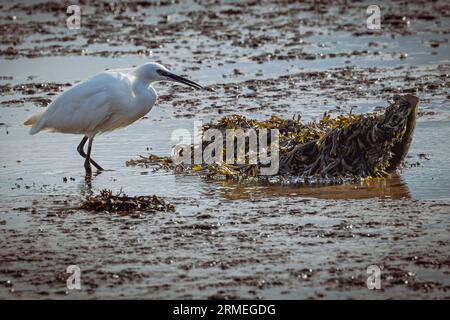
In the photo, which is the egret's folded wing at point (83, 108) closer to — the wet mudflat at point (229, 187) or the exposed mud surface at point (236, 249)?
the wet mudflat at point (229, 187)

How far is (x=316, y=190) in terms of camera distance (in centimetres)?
1006

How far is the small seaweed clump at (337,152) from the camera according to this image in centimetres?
1062

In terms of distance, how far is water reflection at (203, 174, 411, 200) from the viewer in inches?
386

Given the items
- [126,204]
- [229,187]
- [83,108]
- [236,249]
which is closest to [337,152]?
[229,187]

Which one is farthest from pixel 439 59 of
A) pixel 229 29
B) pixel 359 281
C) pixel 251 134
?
pixel 359 281

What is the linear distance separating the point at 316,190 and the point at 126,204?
1921 millimetres

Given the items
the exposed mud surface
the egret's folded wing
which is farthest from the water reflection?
the egret's folded wing

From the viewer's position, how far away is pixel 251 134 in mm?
11555

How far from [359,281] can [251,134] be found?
14.8ft

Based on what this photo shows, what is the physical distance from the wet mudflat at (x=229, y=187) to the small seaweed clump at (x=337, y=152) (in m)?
0.26

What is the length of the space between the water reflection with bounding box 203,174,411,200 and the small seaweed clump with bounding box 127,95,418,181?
0.76 feet

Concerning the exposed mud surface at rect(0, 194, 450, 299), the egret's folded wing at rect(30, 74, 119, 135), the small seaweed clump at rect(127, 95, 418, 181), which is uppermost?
the egret's folded wing at rect(30, 74, 119, 135)

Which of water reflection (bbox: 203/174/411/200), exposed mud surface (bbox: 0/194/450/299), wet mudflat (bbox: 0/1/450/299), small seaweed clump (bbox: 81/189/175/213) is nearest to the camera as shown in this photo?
exposed mud surface (bbox: 0/194/450/299)

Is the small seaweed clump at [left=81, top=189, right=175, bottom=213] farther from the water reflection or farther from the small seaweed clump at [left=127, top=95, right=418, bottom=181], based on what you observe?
the small seaweed clump at [left=127, top=95, right=418, bottom=181]
